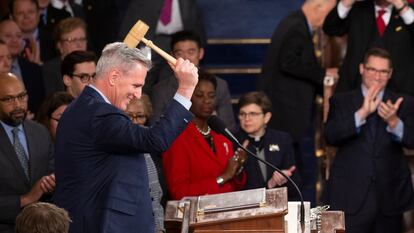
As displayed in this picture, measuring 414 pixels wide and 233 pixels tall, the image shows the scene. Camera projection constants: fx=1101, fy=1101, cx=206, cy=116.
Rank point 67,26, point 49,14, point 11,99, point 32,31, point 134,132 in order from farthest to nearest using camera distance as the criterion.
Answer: point 49,14
point 32,31
point 67,26
point 11,99
point 134,132

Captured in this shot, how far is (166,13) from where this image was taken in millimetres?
9398

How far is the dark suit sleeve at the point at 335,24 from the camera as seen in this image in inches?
344

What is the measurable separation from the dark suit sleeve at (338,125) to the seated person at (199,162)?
936 millimetres

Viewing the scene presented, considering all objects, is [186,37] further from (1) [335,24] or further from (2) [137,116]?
(2) [137,116]

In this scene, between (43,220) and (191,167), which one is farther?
(191,167)

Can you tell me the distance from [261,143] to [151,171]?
5.20 ft

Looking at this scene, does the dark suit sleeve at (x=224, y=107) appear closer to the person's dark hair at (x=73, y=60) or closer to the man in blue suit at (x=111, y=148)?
→ the person's dark hair at (x=73, y=60)

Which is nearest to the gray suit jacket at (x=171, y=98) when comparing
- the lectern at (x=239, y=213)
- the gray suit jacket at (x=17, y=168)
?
the gray suit jacket at (x=17, y=168)

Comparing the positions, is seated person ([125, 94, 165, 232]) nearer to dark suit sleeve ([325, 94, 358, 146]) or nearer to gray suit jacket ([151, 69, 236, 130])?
gray suit jacket ([151, 69, 236, 130])

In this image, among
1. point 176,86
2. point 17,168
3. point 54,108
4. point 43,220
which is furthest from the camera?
point 176,86

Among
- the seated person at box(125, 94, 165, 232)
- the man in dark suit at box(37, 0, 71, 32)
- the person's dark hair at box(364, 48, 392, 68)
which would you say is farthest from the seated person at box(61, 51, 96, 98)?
the person's dark hair at box(364, 48, 392, 68)

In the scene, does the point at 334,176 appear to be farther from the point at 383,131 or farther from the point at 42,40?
the point at 42,40

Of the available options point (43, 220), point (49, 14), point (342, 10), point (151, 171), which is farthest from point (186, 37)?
point (43, 220)

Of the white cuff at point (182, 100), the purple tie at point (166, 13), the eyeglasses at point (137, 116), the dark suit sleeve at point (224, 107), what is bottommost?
the white cuff at point (182, 100)
